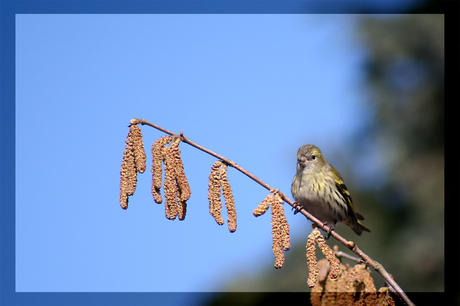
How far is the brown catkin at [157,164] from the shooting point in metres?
2.70

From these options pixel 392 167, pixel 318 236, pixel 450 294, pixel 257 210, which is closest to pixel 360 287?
pixel 318 236

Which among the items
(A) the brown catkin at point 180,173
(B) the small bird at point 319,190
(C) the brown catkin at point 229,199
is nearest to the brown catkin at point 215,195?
(C) the brown catkin at point 229,199

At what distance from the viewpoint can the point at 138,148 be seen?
9.09 ft

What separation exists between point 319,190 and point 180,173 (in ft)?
9.74

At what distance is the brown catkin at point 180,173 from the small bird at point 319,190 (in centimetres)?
279

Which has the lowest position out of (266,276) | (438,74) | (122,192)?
(266,276)

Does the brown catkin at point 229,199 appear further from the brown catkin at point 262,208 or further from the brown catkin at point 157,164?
the brown catkin at point 157,164

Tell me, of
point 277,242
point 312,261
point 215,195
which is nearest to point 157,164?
point 215,195

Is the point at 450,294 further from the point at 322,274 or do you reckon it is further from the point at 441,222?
the point at 322,274

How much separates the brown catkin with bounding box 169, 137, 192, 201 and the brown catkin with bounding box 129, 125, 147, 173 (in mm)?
159

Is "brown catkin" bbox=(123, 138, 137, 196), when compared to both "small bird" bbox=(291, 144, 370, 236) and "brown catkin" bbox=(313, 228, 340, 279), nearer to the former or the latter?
"brown catkin" bbox=(313, 228, 340, 279)

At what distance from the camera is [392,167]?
1321cm

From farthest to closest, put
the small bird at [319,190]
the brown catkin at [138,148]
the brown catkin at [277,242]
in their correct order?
1. the small bird at [319,190]
2. the brown catkin at [138,148]
3. the brown catkin at [277,242]

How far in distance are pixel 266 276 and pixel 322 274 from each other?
898 cm
